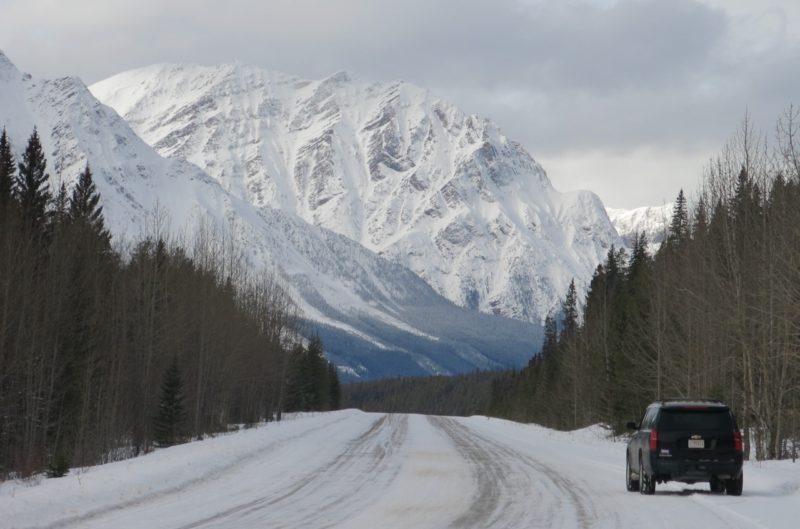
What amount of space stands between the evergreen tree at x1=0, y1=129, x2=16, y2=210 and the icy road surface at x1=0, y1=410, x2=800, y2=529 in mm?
16692

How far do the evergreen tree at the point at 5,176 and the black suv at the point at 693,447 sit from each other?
28.5 metres

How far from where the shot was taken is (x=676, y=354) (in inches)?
1779

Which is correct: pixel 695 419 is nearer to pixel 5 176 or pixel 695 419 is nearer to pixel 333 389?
pixel 5 176

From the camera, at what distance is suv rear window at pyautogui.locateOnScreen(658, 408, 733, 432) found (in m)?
21.2

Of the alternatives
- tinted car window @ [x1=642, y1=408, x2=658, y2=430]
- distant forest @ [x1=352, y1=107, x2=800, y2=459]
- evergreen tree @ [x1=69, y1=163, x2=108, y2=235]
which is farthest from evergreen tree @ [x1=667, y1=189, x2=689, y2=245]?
tinted car window @ [x1=642, y1=408, x2=658, y2=430]

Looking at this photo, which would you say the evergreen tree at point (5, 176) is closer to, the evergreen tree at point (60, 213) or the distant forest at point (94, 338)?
the distant forest at point (94, 338)

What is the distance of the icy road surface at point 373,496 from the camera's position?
16.0 metres

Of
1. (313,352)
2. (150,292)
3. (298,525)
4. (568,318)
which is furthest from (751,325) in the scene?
(313,352)

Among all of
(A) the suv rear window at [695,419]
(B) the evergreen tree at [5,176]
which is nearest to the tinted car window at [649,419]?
(A) the suv rear window at [695,419]

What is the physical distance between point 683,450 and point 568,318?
7730cm

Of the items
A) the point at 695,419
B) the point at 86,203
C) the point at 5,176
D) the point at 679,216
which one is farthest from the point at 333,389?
the point at 695,419

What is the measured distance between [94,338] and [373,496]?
29.1 metres

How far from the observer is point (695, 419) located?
21359 millimetres

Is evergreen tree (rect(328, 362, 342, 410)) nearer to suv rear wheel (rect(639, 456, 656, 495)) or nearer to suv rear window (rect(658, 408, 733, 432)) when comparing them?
suv rear wheel (rect(639, 456, 656, 495))
